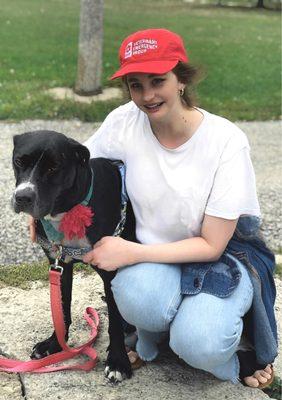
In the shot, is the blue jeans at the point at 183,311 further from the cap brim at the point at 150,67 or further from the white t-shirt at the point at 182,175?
the cap brim at the point at 150,67

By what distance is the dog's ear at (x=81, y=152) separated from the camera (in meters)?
2.29

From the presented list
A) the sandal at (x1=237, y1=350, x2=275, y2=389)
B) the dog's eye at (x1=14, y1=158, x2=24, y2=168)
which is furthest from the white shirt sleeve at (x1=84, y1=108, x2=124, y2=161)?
the sandal at (x1=237, y1=350, x2=275, y2=389)

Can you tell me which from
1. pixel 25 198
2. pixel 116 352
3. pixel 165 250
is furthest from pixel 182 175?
pixel 116 352

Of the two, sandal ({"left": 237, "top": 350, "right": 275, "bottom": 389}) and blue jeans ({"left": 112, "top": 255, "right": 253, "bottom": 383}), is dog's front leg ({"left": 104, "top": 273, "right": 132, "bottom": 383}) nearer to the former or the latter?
blue jeans ({"left": 112, "top": 255, "right": 253, "bottom": 383})

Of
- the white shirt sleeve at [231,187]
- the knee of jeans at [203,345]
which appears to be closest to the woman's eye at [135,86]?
the white shirt sleeve at [231,187]

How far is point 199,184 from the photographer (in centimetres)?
236

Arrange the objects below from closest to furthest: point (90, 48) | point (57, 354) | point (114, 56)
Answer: point (57, 354), point (90, 48), point (114, 56)

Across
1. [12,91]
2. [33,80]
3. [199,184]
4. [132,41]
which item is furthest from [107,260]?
[33,80]

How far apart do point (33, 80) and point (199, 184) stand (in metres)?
7.41

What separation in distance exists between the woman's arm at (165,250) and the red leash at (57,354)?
21cm

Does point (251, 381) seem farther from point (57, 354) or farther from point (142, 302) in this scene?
point (57, 354)

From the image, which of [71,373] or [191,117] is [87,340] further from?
[191,117]

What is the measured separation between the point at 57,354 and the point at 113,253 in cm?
64

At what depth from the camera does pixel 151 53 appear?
2.25 m
